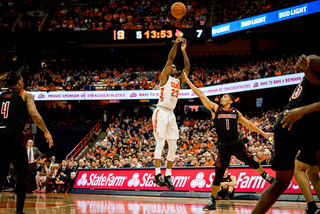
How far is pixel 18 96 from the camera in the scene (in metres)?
5.18

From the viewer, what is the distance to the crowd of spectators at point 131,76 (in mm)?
25672

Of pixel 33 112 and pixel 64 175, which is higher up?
pixel 33 112

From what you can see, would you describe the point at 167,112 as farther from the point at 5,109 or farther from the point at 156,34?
the point at 156,34

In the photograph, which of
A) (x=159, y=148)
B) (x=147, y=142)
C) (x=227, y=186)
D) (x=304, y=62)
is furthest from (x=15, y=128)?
(x=147, y=142)

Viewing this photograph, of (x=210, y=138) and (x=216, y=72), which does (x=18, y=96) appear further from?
(x=216, y=72)

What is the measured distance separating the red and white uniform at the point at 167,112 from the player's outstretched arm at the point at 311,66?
13.0 ft

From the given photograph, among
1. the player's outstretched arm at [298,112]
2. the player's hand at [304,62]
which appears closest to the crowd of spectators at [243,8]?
the player's hand at [304,62]

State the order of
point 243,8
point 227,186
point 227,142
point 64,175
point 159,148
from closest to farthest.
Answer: point 227,142
point 159,148
point 227,186
point 64,175
point 243,8

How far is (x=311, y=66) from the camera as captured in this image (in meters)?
3.51

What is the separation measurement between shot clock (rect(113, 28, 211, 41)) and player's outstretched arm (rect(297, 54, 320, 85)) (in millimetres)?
23978

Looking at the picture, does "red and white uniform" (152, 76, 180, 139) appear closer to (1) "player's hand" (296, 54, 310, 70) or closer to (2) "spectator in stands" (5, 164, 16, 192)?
(1) "player's hand" (296, 54, 310, 70)

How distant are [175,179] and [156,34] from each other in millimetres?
17825

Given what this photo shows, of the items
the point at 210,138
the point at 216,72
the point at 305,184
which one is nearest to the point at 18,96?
the point at 305,184

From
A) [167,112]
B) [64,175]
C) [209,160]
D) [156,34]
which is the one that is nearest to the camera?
[167,112]
